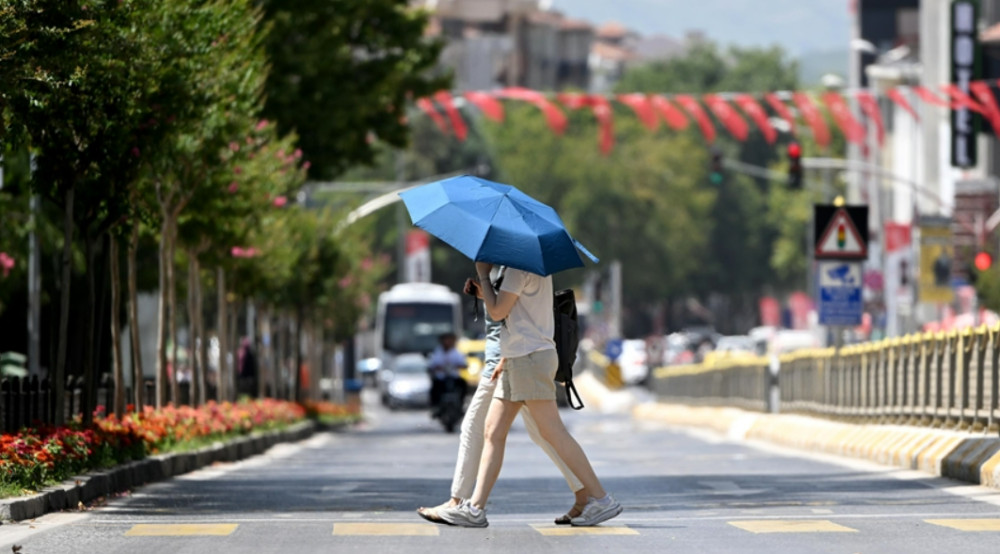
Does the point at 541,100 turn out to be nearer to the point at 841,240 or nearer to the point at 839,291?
the point at 839,291

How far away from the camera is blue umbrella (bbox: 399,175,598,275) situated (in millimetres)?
12680

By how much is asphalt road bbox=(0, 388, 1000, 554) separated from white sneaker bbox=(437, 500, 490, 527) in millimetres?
130

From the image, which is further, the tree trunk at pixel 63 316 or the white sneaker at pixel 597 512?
the tree trunk at pixel 63 316

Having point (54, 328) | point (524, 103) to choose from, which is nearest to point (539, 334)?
point (54, 328)

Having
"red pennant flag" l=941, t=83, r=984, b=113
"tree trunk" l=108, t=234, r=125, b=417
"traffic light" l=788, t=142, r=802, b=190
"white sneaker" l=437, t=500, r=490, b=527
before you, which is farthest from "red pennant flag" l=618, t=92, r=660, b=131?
"white sneaker" l=437, t=500, r=490, b=527

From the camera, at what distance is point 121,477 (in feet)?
57.2

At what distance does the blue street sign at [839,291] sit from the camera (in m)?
27.7

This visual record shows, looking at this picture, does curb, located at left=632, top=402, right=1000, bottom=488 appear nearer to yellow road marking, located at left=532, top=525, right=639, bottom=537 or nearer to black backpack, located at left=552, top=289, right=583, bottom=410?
yellow road marking, located at left=532, top=525, right=639, bottom=537

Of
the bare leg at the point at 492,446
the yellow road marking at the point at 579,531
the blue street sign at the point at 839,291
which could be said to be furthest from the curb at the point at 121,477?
the blue street sign at the point at 839,291

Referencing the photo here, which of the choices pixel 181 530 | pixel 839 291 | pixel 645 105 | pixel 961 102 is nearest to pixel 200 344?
pixel 839 291

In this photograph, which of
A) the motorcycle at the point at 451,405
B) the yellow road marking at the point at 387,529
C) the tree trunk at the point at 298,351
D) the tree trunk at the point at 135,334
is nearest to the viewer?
the yellow road marking at the point at 387,529

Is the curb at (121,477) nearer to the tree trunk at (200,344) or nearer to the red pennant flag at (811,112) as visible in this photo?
the tree trunk at (200,344)

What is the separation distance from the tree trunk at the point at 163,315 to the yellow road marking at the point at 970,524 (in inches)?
542

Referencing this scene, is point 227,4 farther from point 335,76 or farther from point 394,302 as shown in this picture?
point 394,302
